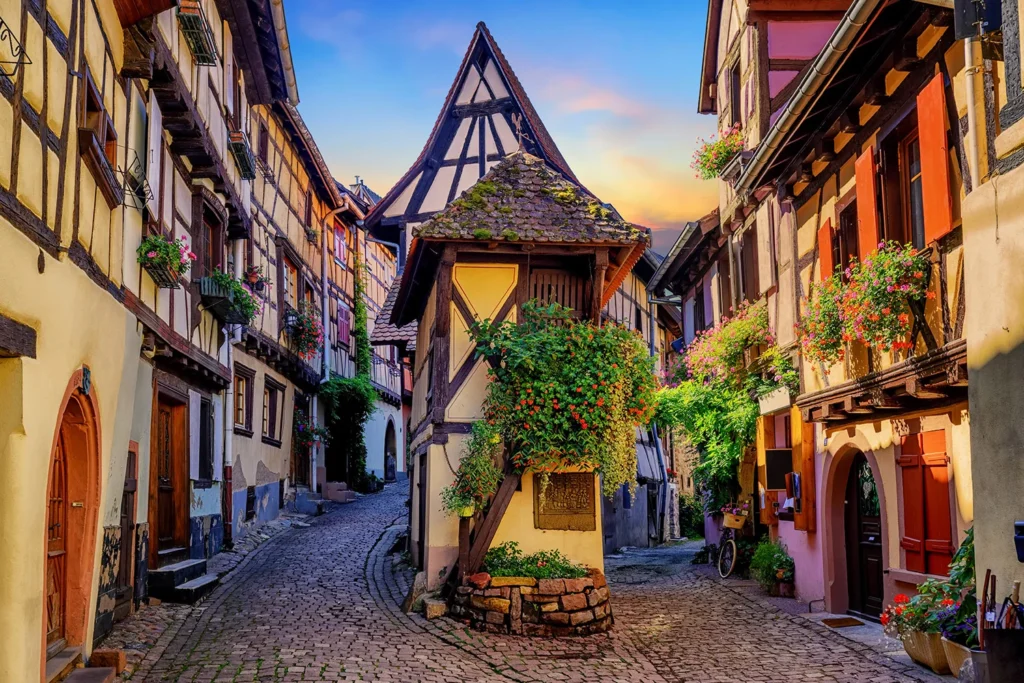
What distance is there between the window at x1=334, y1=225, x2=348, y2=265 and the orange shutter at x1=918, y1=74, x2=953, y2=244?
60.6 feet

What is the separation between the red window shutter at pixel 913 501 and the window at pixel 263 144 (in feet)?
39.2

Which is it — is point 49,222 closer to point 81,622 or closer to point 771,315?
point 81,622

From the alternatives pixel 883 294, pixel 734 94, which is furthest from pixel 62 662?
pixel 734 94

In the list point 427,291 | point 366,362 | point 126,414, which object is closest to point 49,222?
point 126,414

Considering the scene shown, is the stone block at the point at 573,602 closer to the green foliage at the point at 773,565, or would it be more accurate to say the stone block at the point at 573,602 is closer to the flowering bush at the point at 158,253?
the green foliage at the point at 773,565

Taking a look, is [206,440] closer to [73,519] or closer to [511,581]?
[511,581]

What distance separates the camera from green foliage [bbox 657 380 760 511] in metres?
14.1

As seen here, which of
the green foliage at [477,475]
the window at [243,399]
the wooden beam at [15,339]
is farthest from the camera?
the window at [243,399]

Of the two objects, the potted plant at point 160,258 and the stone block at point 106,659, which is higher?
the potted plant at point 160,258

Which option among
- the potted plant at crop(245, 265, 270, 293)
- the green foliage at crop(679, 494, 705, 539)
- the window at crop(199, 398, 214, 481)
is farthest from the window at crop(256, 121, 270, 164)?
the green foliage at crop(679, 494, 705, 539)

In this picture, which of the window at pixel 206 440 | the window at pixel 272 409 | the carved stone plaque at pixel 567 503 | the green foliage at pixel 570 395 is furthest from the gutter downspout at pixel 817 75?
the window at pixel 272 409

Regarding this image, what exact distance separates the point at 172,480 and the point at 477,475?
4250mm

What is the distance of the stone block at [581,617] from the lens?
10016mm

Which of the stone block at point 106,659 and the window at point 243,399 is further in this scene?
the window at point 243,399
